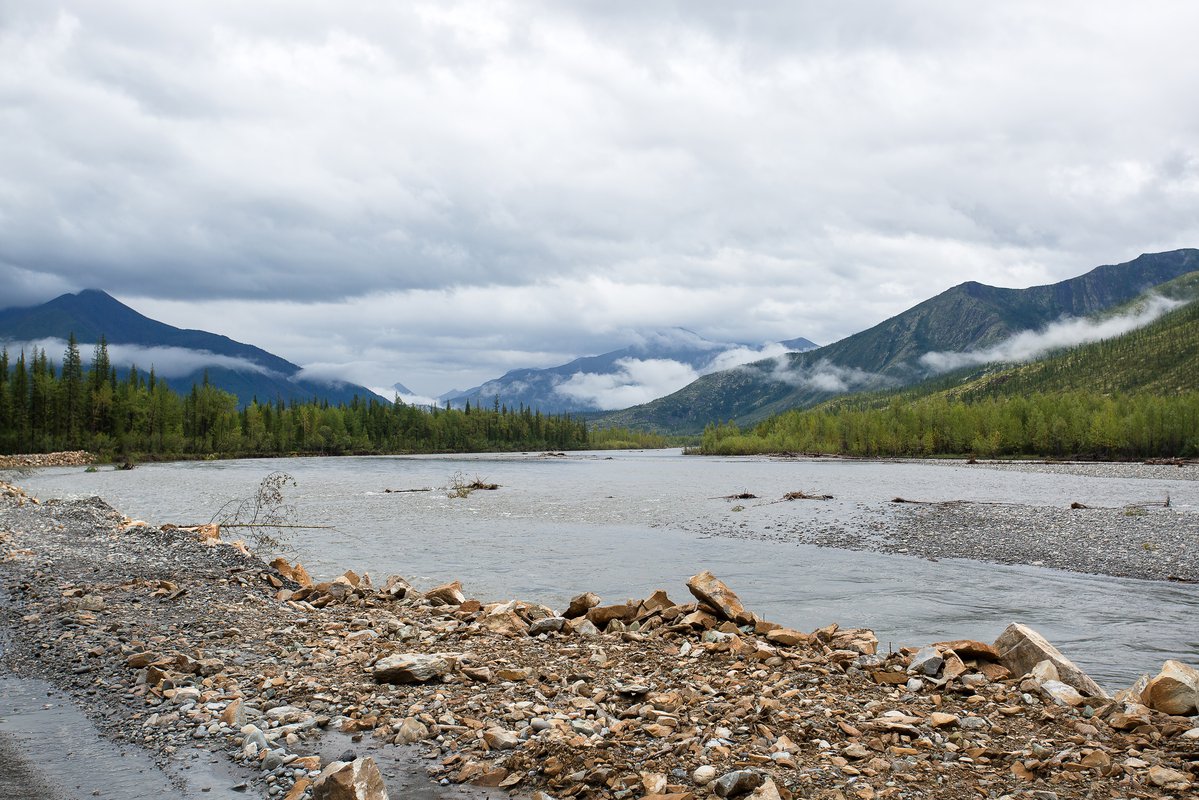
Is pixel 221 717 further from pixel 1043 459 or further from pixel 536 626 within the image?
pixel 1043 459

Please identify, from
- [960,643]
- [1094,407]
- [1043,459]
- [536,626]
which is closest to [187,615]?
[536,626]

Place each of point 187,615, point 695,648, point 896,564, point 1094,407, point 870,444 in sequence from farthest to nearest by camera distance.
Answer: point 870,444 → point 1094,407 → point 896,564 → point 187,615 → point 695,648

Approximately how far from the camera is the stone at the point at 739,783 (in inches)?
282

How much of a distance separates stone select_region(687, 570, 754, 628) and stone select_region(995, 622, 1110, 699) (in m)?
4.55

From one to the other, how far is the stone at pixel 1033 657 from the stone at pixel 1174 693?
70cm

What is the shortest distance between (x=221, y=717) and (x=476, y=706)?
346cm

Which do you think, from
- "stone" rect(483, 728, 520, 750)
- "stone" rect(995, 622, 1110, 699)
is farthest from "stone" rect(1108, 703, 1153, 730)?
"stone" rect(483, 728, 520, 750)

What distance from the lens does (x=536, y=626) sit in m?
14.3

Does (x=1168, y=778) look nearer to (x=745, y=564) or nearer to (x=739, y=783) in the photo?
(x=739, y=783)

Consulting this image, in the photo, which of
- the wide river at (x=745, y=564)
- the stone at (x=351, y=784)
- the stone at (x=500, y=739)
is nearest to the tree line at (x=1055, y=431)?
the wide river at (x=745, y=564)

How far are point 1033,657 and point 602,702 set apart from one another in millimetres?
6767

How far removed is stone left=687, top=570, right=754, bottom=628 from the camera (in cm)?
1438

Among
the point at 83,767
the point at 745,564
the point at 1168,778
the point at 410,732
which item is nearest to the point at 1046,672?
the point at 1168,778

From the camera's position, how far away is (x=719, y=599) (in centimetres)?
1459
